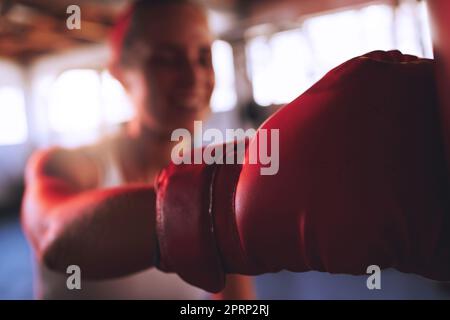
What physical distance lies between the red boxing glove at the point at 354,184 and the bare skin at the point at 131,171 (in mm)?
133

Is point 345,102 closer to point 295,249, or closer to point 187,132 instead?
point 295,249

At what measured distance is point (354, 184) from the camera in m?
0.32

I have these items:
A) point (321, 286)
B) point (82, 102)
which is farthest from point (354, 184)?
point (82, 102)

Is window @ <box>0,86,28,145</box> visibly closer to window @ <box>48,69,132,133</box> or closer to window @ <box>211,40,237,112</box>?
window @ <box>48,69,132,133</box>

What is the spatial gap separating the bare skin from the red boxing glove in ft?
0.44

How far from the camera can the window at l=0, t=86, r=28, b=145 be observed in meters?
3.88

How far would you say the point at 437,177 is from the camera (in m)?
0.33

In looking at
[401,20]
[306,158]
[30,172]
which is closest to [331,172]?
[306,158]

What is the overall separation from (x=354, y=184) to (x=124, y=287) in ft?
1.87

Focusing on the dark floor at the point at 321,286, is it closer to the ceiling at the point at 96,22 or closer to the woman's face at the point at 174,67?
the woman's face at the point at 174,67

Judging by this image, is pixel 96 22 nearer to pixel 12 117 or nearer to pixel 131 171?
pixel 12 117

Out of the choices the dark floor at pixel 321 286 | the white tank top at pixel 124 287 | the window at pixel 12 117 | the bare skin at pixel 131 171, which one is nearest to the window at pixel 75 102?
the window at pixel 12 117

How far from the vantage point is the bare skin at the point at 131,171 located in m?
0.45

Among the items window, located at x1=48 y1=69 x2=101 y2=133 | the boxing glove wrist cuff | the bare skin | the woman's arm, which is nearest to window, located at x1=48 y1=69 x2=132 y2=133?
window, located at x1=48 y1=69 x2=101 y2=133
